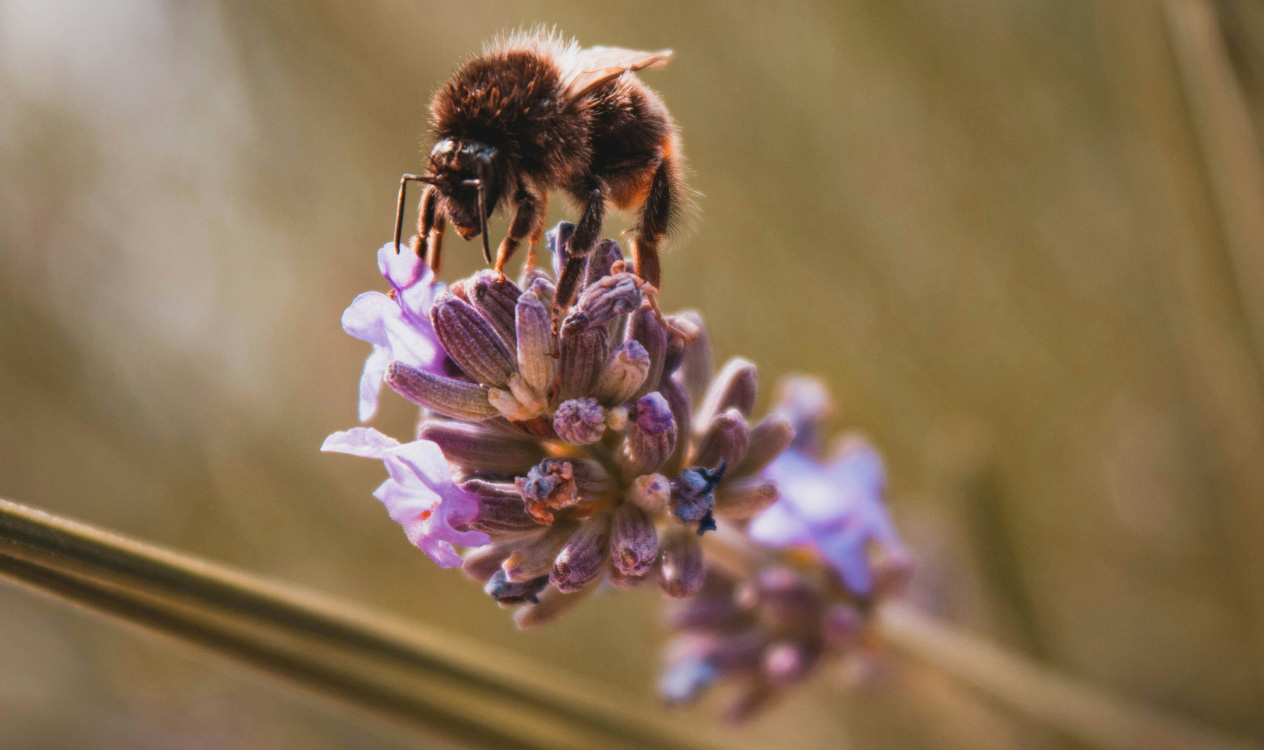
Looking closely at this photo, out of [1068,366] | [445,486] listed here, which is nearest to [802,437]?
[445,486]

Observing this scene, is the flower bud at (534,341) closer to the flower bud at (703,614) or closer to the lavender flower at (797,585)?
the lavender flower at (797,585)

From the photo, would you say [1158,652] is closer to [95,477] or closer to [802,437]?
[802,437]

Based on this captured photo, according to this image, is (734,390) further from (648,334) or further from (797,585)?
(797,585)

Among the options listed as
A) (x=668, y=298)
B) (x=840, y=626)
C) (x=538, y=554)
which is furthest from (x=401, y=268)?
(x=668, y=298)

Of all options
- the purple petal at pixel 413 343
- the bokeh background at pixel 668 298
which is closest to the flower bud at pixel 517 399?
the purple petal at pixel 413 343

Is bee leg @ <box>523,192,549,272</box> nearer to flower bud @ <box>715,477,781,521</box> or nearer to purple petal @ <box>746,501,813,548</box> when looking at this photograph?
flower bud @ <box>715,477,781,521</box>

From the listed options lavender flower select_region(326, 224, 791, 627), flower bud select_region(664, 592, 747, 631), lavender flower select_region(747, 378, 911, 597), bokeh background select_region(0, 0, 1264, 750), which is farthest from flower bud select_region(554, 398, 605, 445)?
bokeh background select_region(0, 0, 1264, 750)
